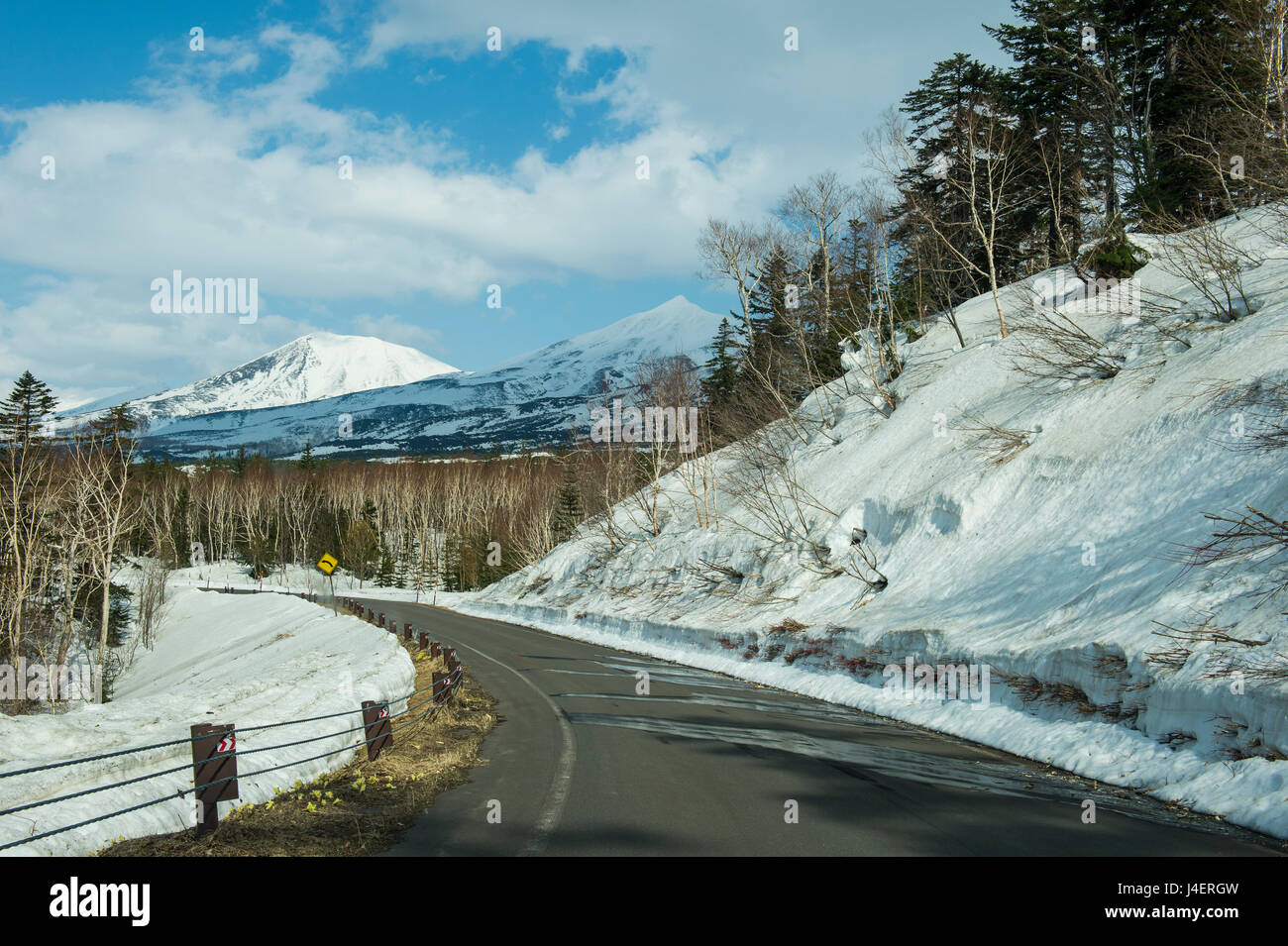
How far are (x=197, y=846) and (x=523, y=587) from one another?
4298 cm

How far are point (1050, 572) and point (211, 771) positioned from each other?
1409 centimetres

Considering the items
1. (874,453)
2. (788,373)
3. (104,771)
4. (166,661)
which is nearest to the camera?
(104,771)

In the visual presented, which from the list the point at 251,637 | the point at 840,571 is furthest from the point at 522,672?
the point at 251,637

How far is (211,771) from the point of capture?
7227 millimetres

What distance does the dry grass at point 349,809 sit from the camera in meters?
6.61

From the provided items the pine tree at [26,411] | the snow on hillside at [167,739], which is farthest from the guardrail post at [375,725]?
the pine tree at [26,411]

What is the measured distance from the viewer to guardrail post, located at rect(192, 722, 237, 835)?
703cm

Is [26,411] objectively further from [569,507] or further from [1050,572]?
[1050,572]

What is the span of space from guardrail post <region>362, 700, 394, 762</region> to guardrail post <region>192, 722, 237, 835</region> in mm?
2572

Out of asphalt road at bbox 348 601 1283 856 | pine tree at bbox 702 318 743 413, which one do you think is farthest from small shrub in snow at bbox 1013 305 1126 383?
pine tree at bbox 702 318 743 413

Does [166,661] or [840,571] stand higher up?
[840,571]

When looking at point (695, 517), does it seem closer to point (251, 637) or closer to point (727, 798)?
point (251, 637)

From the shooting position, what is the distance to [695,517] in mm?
40094
